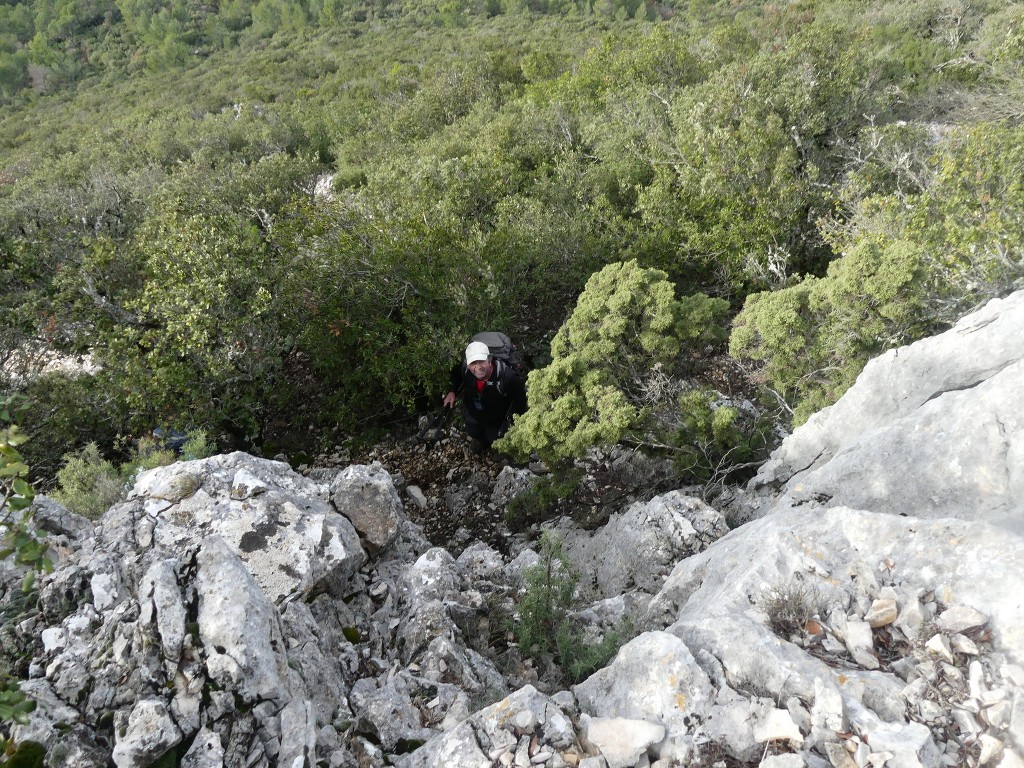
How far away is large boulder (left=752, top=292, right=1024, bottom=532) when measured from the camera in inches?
170

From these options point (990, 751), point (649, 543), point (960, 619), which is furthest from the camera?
point (649, 543)

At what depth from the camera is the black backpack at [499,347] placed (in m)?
9.16

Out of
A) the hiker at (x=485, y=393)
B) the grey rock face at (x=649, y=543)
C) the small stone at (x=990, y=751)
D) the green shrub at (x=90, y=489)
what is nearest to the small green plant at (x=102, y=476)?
the green shrub at (x=90, y=489)

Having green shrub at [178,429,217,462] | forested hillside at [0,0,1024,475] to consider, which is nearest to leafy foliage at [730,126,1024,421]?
forested hillside at [0,0,1024,475]

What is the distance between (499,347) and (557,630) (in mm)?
4846

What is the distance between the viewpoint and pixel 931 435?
15.8 ft

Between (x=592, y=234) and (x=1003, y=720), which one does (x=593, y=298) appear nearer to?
(x=592, y=234)

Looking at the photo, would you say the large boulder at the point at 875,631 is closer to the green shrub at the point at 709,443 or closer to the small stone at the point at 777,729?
the small stone at the point at 777,729

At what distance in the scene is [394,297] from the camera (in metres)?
10.2

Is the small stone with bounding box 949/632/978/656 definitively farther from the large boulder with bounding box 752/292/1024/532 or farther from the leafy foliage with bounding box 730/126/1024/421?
the leafy foliage with bounding box 730/126/1024/421

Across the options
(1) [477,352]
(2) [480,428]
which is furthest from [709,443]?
(2) [480,428]

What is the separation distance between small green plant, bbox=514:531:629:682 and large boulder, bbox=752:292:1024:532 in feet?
7.72

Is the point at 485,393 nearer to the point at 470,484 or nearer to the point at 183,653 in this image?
the point at 470,484

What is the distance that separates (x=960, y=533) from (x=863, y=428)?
2683 mm
